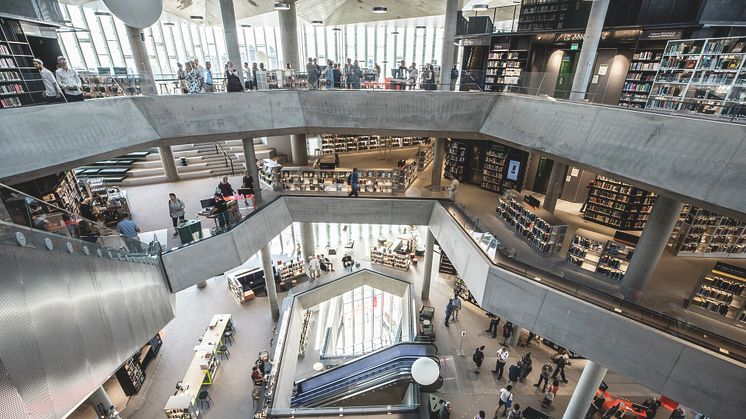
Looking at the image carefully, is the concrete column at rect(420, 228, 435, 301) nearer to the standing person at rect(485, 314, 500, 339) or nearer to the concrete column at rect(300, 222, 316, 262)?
the standing person at rect(485, 314, 500, 339)

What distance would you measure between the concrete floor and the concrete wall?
8.83 ft

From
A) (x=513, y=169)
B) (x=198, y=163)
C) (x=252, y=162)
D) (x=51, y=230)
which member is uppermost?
(x=51, y=230)

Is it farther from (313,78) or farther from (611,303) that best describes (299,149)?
(611,303)

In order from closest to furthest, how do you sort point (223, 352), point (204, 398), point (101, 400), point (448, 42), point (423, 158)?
1. point (101, 400)
2. point (204, 398)
3. point (448, 42)
4. point (223, 352)
5. point (423, 158)

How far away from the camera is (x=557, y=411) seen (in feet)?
31.6

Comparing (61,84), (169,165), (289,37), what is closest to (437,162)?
(289,37)

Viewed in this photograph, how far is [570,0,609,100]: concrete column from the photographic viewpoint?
910 cm

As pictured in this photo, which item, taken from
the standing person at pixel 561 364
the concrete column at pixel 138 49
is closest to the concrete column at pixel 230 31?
the concrete column at pixel 138 49

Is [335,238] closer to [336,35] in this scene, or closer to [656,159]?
[656,159]

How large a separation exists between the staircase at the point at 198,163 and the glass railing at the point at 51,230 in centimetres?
1006

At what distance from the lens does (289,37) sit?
14.9m

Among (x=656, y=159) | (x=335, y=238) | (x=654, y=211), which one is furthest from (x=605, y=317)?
(x=335, y=238)

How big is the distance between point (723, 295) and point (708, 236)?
3196 millimetres

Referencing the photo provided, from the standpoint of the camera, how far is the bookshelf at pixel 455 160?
49.4ft
